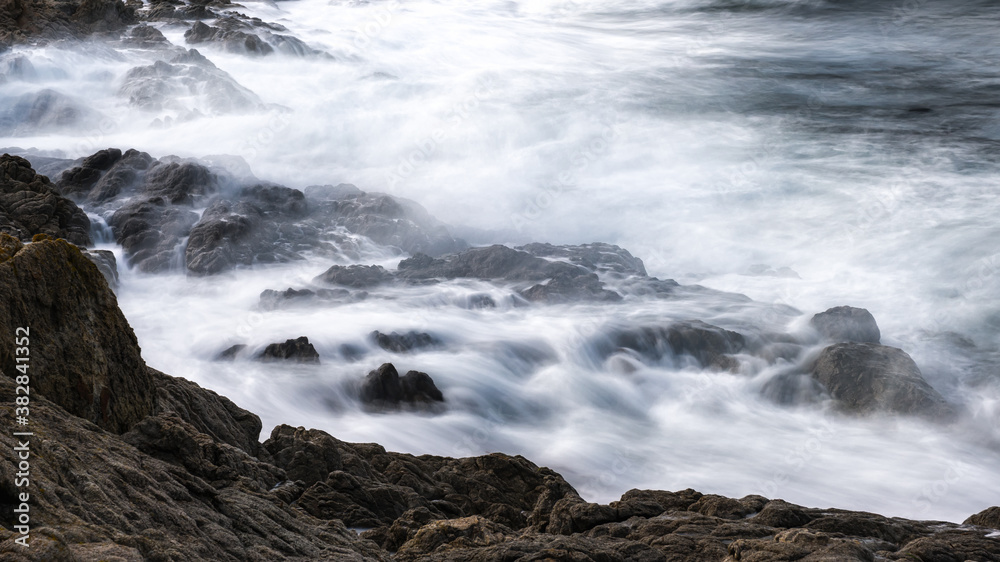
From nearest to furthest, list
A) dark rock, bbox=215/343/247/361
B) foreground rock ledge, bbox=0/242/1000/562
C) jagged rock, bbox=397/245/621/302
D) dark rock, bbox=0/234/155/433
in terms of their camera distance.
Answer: foreground rock ledge, bbox=0/242/1000/562, dark rock, bbox=0/234/155/433, dark rock, bbox=215/343/247/361, jagged rock, bbox=397/245/621/302

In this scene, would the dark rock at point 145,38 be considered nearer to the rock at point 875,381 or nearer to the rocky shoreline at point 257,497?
the rock at point 875,381

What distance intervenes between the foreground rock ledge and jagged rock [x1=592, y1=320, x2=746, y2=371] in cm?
530

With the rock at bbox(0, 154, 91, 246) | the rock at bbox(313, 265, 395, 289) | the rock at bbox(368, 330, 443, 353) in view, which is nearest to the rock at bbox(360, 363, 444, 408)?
the rock at bbox(368, 330, 443, 353)

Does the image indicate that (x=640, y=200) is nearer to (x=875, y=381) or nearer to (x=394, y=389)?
(x=875, y=381)

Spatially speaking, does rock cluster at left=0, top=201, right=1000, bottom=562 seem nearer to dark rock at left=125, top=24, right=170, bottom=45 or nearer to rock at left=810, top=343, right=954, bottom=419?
rock at left=810, top=343, right=954, bottom=419

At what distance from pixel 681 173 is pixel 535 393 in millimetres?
11265

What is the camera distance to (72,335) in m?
4.86

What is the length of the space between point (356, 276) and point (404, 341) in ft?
8.07

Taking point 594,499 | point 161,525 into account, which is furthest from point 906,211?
point 161,525

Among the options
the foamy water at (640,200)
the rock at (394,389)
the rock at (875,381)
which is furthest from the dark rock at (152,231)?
the rock at (875,381)

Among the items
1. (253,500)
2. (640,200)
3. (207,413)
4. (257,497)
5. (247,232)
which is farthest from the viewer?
(640,200)

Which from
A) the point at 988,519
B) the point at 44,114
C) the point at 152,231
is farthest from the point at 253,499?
the point at 44,114

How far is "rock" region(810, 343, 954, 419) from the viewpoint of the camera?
1029 cm

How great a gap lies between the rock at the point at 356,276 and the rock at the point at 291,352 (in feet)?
9.69
